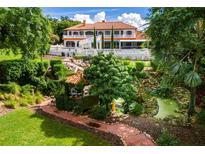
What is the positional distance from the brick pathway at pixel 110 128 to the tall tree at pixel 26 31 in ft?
14.0

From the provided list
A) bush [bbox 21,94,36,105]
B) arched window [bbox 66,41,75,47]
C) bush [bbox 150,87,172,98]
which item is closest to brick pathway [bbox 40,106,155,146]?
bush [bbox 21,94,36,105]

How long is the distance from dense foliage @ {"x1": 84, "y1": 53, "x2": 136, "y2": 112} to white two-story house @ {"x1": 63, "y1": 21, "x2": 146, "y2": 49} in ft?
20.3

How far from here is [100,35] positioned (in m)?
26.4

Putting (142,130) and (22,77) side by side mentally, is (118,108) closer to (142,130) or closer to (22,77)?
(142,130)

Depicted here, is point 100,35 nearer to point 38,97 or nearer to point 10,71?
point 10,71

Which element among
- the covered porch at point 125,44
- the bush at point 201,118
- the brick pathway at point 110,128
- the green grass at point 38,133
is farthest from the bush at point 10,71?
the bush at point 201,118

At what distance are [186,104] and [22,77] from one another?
872 centimetres

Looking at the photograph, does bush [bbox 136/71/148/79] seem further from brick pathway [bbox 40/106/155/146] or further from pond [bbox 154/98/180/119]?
brick pathway [bbox 40/106/155/146]

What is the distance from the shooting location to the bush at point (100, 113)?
14047mm

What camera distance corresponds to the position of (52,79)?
20.9 metres

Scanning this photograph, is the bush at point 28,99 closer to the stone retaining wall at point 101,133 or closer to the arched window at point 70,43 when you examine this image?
the stone retaining wall at point 101,133

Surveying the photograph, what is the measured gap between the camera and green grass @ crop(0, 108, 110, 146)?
12.2m
